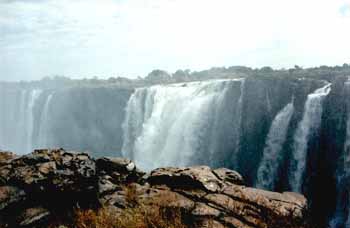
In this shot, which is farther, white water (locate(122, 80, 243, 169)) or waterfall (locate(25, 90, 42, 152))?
waterfall (locate(25, 90, 42, 152))

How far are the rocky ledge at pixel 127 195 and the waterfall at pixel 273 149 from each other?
1400 centimetres

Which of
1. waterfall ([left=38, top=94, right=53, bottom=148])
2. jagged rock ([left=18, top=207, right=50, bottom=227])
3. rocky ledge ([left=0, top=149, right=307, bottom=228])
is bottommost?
waterfall ([left=38, top=94, right=53, bottom=148])

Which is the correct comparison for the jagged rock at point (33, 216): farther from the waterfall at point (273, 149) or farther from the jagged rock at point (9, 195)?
the waterfall at point (273, 149)

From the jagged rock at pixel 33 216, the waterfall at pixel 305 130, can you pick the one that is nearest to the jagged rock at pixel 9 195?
the jagged rock at pixel 33 216

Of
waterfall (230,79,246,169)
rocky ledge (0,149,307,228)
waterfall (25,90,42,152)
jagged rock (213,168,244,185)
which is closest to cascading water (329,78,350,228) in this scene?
waterfall (230,79,246,169)

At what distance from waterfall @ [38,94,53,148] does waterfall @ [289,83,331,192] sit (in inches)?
1226

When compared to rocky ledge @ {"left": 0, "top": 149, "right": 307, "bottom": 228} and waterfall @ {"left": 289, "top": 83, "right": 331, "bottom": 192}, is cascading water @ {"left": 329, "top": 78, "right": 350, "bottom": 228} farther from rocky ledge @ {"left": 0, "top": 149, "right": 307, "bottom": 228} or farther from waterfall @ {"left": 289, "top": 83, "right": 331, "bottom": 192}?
rocky ledge @ {"left": 0, "top": 149, "right": 307, "bottom": 228}

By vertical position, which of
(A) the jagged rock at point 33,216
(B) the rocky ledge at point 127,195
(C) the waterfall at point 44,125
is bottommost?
(C) the waterfall at point 44,125

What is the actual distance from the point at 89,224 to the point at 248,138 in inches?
778

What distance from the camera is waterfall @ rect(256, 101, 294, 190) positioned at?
75.7ft

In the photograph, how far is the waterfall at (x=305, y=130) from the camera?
21.3 metres

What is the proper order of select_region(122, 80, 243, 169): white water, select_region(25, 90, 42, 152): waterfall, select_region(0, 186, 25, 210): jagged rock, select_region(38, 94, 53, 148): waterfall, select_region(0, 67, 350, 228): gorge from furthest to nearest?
select_region(25, 90, 42, 152): waterfall
select_region(38, 94, 53, 148): waterfall
select_region(122, 80, 243, 169): white water
select_region(0, 67, 350, 228): gorge
select_region(0, 186, 25, 210): jagged rock

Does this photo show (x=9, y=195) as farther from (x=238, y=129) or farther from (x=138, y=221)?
(x=238, y=129)

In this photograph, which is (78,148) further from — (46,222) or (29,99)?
(46,222)
